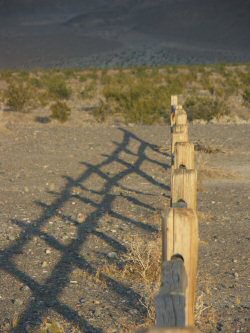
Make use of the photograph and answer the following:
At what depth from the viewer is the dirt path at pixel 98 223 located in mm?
6664

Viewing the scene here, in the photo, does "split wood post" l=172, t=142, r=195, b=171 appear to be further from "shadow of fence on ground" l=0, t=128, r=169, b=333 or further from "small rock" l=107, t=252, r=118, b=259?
"small rock" l=107, t=252, r=118, b=259

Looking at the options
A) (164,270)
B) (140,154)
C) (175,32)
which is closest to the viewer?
(164,270)

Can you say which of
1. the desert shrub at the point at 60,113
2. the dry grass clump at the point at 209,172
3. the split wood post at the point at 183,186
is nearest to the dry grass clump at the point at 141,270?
the split wood post at the point at 183,186

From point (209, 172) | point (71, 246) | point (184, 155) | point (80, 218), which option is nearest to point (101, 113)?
point (209, 172)

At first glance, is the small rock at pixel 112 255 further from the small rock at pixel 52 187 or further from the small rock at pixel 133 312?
the small rock at pixel 52 187

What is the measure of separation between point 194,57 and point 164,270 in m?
79.1

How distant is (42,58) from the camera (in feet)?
283

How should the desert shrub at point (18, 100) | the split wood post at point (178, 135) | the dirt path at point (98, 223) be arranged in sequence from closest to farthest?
the dirt path at point (98, 223)
the split wood post at point (178, 135)
the desert shrub at point (18, 100)

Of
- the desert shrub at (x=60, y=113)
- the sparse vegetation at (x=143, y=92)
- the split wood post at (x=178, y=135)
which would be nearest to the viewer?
the split wood post at (x=178, y=135)

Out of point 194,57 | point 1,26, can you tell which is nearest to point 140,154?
point 194,57

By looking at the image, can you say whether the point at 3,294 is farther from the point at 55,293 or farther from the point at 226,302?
the point at 226,302

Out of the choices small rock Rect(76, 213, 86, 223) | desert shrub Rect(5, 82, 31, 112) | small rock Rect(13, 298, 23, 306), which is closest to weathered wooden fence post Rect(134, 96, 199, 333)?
A: small rock Rect(13, 298, 23, 306)

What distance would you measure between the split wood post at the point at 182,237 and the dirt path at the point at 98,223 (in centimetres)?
172

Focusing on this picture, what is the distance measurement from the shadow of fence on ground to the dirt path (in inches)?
0.4
